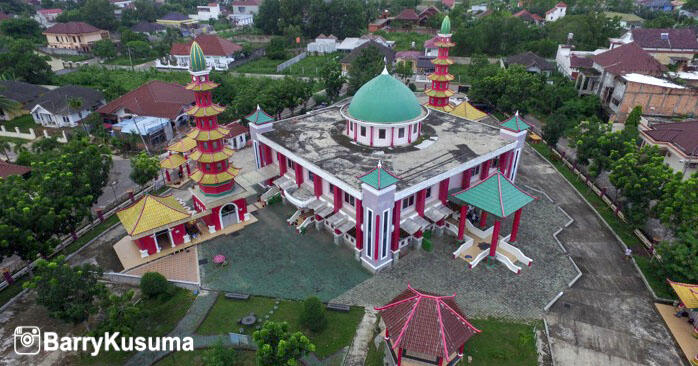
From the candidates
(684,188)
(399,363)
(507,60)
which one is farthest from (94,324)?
(507,60)

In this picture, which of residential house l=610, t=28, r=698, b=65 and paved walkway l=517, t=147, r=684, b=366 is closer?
paved walkway l=517, t=147, r=684, b=366

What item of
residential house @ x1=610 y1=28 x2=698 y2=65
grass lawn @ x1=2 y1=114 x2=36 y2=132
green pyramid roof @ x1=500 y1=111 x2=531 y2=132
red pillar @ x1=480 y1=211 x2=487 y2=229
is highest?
residential house @ x1=610 y1=28 x2=698 y2=65

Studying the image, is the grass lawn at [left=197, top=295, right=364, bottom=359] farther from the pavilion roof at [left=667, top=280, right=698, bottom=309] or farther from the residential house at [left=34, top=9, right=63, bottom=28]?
the residential house at [left=34, top=9, right=63, bottom=28]

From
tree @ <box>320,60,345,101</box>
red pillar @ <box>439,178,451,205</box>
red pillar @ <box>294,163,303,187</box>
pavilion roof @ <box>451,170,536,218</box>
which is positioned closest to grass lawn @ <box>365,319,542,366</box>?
pavilion roof @ <box>451,170,536,218</box>

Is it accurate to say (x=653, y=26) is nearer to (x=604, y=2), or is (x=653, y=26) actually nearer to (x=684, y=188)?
(x=604, y=2)

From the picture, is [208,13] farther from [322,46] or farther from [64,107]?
[64,107]
